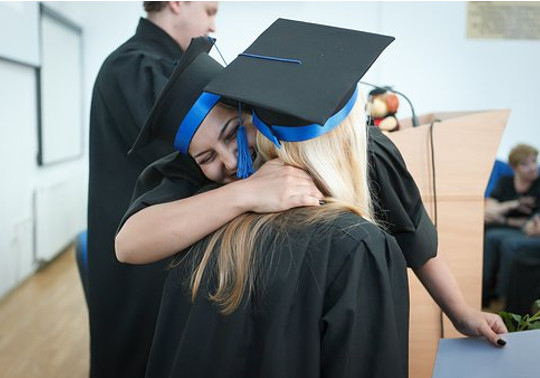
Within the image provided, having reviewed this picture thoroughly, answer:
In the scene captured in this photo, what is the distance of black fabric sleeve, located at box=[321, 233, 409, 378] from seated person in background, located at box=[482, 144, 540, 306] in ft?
10.8

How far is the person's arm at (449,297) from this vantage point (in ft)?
4.18

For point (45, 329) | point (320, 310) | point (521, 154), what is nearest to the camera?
point (320, 310)

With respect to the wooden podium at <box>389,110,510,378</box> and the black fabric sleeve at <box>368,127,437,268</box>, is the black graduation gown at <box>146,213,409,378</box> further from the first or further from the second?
the wooden podium at <box>389,110,510,378</box>

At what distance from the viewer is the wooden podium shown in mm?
1726

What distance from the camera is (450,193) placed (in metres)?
1.76

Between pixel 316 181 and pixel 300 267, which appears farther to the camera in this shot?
pixel 316 181

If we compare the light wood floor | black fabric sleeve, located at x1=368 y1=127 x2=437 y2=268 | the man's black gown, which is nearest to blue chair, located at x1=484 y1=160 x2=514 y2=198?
the light wood floor

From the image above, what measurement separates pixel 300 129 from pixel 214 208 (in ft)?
0.68

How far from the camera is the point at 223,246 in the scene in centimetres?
100

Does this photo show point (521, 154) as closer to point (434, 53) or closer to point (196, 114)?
point (434, 53)

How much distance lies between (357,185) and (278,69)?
10.2 inches

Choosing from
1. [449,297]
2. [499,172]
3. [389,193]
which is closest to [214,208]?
[389,193]

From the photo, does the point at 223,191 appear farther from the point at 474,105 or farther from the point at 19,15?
the point at 474,105

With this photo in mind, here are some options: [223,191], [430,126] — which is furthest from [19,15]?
[223,191]
